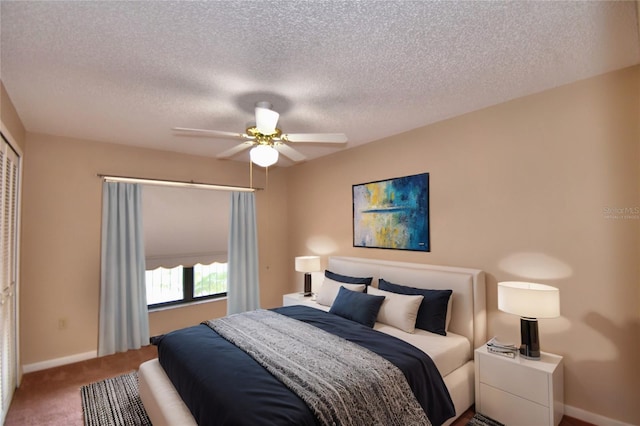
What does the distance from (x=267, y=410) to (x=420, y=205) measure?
254 cm

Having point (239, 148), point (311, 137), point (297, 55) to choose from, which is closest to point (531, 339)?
point (311, 137)

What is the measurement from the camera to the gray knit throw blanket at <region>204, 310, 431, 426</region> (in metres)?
1.78

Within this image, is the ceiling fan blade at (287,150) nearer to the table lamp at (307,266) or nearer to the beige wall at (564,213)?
the beige wall at (564,213)

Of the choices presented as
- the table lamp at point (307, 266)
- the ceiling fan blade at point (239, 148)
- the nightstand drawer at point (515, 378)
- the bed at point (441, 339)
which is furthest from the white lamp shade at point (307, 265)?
the nightstand drawer at point (515, 378)

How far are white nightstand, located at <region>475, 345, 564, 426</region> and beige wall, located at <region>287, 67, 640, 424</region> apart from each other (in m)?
0.32

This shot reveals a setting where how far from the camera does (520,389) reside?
2293 millimetres

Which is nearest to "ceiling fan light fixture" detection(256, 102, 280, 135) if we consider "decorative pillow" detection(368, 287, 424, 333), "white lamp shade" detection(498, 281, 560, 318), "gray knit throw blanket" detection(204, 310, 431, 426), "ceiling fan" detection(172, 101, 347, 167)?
"ceiling fan" detection(172, 101, 347, 167)

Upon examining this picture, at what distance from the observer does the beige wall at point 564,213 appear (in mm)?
2217

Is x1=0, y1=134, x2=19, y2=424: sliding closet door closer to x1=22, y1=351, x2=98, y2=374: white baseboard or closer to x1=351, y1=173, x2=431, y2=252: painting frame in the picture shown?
x1=22, y1=351, x2=98, y2=374: white baseboard

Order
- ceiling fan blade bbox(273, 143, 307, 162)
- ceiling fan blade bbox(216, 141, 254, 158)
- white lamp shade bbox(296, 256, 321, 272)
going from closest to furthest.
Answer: ceiling fan blade bbox(216, 141, 254, 158)
ceiling fan blade bbox(273, 143, 307, 162)
white lamp shade bbox(296, 256, 321, 272)

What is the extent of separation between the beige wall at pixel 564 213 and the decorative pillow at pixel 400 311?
0.64 meters

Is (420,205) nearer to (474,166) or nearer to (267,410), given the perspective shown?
(474,166)

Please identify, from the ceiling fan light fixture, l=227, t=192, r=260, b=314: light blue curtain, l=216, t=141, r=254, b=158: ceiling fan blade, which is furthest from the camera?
l=227, t=192, r=260, b=314: light blue curtain

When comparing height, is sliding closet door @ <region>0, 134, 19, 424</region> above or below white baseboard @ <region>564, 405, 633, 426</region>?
above
